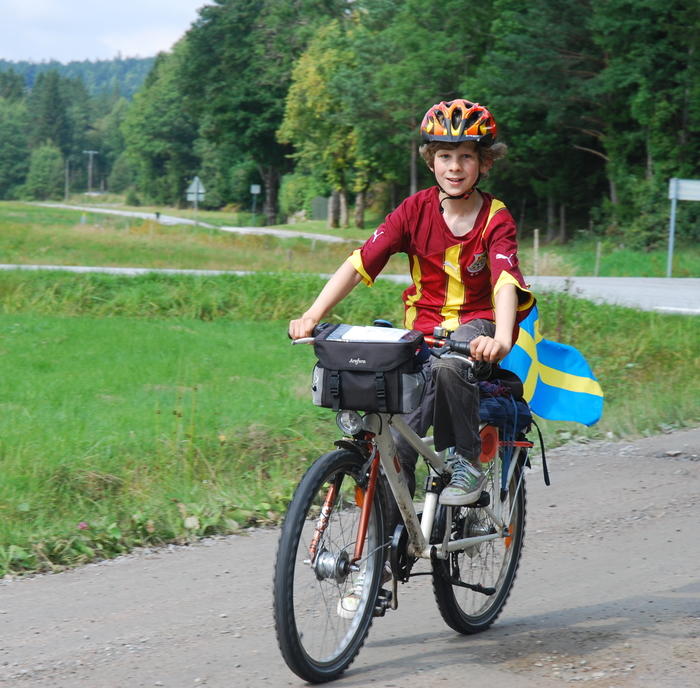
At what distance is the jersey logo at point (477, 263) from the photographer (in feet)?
13.8

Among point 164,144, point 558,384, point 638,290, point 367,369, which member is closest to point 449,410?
point 367,369

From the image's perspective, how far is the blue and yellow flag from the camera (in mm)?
4410

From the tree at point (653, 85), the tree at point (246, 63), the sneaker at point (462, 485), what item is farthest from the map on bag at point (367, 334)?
the tree at point (246, 63)

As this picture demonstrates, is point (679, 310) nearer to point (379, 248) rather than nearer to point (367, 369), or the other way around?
point (379, 248)

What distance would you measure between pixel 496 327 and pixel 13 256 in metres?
28.0

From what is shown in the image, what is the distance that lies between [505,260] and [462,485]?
84cm

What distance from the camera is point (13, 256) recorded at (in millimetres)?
30203

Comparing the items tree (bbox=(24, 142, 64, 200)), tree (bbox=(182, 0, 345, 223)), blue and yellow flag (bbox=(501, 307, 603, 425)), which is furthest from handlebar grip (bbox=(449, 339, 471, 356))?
tree (bbox=(24, 142, 64, 200))

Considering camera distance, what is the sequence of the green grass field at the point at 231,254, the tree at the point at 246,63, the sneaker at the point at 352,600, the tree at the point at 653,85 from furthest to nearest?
1. the tree at the point at 246,63
2. the tree at the point at 653,85
3. the green grass field at the point at 231,254
4. the sneaker at the point at 352,600

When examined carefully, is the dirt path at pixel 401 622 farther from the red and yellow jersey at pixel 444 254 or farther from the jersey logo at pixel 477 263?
the jersey logo at pixel 477 263

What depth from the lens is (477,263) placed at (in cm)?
421

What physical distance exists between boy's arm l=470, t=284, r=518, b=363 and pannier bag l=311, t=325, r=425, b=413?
0.20 metres

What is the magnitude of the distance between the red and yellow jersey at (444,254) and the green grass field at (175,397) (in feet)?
7.77

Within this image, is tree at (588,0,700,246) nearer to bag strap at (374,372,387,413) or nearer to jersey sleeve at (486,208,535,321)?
jersey sleeve at (486,208,535,321)
